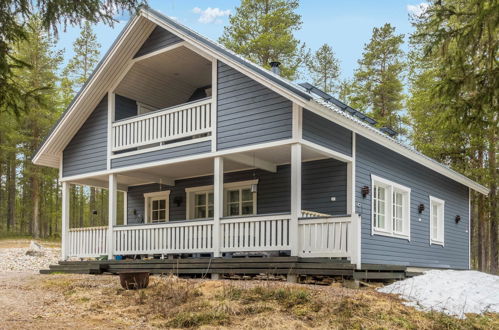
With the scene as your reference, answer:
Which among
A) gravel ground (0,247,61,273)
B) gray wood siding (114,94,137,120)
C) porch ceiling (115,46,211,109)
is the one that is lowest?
gravel ground (0,247,61,273)

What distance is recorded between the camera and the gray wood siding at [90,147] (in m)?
14.9

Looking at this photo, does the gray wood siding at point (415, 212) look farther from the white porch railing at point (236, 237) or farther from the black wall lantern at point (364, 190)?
the white porch railing at point (236, 237)

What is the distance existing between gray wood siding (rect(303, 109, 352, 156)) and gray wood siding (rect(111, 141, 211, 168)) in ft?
7.75

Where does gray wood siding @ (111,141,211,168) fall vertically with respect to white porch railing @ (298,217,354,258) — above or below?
above

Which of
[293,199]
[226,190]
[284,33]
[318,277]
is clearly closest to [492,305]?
[318,277]

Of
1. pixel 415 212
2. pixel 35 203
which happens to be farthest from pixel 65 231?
pixel 35 203

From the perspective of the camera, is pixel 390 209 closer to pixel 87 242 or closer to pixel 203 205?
pixel 203 205

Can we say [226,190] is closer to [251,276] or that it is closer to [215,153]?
→ [215,153]

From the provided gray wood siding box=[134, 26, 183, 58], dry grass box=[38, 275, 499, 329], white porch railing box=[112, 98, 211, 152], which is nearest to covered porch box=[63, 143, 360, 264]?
white porch railing box=[112, 98, 211, 152]

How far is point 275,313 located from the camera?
7586mm

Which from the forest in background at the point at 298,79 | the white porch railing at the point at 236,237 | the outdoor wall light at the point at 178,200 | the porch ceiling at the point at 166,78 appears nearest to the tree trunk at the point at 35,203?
the forest in background at the point at 298,79

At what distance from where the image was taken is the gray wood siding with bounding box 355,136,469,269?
43.3 feet

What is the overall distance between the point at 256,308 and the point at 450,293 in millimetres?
4135

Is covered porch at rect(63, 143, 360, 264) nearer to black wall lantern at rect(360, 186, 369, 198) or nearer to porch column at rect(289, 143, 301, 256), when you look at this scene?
porch column at rect(289, 143, 301, 256)
